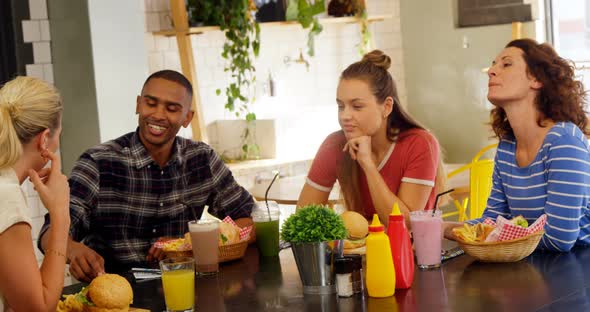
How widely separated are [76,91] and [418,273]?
8.49 ft

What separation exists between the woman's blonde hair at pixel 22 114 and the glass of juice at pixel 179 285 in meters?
0.48

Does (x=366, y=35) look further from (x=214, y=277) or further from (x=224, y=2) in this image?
(x=214, y=277)

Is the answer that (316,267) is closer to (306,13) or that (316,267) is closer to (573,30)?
(306,13)

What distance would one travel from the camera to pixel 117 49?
4.60 m

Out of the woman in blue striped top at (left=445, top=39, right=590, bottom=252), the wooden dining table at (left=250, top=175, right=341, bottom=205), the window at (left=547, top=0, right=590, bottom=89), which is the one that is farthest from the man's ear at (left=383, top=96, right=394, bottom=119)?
the window at (left=547, top=0, right=590, bottom=89)

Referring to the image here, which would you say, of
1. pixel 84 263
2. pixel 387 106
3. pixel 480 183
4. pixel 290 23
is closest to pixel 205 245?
pixel 84 263

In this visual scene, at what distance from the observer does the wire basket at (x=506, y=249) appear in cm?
256

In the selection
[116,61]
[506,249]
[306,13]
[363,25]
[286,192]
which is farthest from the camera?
[363,25]

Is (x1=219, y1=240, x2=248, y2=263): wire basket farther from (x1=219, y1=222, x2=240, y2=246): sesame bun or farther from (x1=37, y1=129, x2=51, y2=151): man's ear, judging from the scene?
(x1=37, y1=129, x2=51, y2=151): man's ear

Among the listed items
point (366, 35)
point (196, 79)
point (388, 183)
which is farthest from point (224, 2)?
point (388, 183)

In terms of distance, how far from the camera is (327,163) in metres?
3.59

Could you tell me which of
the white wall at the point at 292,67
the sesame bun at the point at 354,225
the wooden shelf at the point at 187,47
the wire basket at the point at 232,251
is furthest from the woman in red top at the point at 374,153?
the white wall at the point at 292,67

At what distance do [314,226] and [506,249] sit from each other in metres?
0.58

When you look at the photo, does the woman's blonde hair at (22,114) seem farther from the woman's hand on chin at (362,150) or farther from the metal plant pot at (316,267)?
the woman's hand on chin at (362,150)
